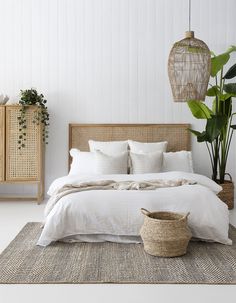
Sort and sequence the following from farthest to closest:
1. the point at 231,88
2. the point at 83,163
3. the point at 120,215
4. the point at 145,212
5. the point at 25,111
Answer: the point at 25,111 < the point at 83,163 < the point at 231,88 < the point at 120,215 < the point at 145,212

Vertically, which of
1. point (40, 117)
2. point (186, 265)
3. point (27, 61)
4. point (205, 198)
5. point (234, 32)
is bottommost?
point (186, 265)

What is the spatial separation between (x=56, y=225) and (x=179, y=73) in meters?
1.87

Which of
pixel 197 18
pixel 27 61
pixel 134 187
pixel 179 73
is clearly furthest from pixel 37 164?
pixel 197 18

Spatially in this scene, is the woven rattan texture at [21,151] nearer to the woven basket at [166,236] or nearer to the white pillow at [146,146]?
the white pillow at [146,146]

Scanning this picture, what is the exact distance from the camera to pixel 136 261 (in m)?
3.52

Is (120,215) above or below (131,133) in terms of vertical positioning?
below

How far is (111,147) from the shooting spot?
5.98 m

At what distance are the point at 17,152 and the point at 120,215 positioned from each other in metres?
2.44

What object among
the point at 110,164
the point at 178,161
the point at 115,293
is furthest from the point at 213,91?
the point at 115,293

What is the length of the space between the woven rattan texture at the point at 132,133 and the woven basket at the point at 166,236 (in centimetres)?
272

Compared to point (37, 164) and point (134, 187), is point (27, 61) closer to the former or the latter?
point (37, 164)

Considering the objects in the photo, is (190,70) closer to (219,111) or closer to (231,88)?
(231,88)

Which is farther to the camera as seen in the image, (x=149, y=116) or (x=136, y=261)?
(x=149, y=116)

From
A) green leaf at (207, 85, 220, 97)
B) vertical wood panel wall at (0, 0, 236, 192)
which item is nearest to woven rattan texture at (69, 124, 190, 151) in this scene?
vertical wood panel wall at (0, 0, 236, 192)
